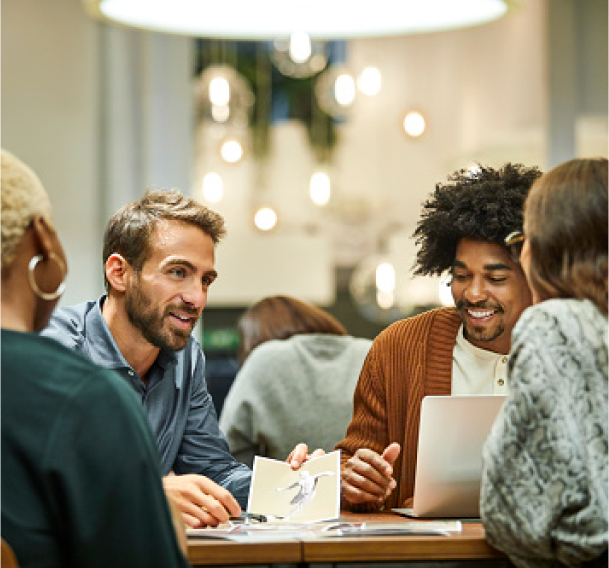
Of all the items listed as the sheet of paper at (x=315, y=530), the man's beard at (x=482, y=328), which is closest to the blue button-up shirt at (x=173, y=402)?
the sheet of paper at (x=315, y=530)

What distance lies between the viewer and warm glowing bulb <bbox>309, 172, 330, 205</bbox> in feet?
27.2

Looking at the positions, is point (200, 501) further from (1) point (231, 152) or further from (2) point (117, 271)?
(1) point (231, 152)

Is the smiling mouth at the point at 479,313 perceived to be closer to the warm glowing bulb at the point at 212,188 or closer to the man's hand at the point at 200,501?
the man's hand at the point at 200,501

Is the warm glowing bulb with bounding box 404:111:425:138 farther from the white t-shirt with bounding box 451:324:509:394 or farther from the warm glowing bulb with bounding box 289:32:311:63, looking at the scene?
the white t-shirt with bounding box 451:324:509:394

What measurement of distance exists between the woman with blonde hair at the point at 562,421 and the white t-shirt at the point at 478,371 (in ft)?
3.11

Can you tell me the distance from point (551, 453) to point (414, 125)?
6363mm

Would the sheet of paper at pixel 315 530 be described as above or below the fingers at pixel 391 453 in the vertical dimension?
below

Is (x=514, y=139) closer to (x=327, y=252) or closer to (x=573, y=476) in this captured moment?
(x=327, y=252)

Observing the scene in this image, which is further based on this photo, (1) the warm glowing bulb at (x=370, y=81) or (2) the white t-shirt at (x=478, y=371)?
(1) the warm glowing bulb at (x=370, y=81)

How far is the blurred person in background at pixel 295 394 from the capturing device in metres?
4.67

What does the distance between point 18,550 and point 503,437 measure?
0.93 metres

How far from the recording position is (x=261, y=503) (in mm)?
2871

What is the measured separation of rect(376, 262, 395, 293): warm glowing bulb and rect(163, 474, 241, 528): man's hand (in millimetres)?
5404

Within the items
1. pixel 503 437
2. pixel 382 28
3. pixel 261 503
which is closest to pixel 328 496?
pixel 261 503
